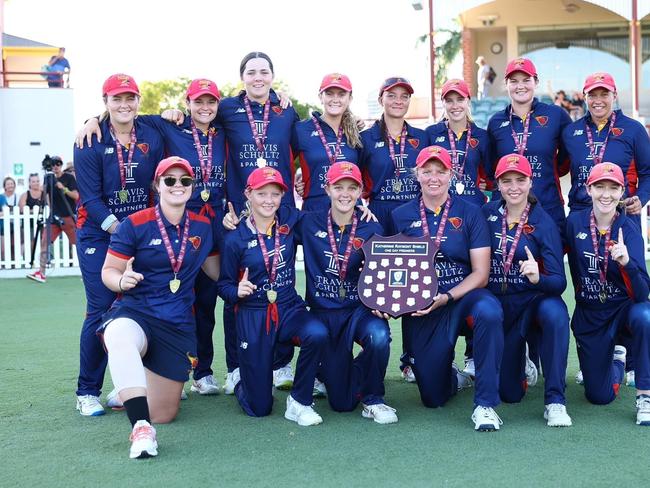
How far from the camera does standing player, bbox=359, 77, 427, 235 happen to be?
245 inches

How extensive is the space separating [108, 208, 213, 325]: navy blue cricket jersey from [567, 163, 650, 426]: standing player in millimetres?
2469

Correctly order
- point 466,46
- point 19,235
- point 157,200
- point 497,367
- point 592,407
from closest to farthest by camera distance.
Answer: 1. point 497,367
2. point 592,407
3. point 157,200
4. point 19,235
5. point 466,46

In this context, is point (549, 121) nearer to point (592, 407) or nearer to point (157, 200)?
point (592, 407)

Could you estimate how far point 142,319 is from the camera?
17.0 ft

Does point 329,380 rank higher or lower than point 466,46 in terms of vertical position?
lower

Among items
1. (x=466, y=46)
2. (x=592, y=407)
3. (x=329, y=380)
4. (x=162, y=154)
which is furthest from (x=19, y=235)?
(x=466, y=46)

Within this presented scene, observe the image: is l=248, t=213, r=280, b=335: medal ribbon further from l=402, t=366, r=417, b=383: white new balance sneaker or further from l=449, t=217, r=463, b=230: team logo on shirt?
l=402, t=366, r=417, b=383: white new balance sneaker

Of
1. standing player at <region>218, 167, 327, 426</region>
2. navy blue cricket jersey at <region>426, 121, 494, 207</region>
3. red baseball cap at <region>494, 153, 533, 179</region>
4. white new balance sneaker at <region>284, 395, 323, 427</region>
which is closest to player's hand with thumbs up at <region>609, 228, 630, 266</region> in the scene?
red baseball cap at <region>494, 153, 533, 179</region>

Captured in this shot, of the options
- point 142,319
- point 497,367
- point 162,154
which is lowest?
point 497,367

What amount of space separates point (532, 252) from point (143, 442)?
2631 mm

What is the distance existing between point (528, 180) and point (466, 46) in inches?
922

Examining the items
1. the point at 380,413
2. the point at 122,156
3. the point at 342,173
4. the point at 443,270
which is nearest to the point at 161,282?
the point at 122,156

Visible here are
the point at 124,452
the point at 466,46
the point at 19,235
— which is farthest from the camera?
the point at 466,46

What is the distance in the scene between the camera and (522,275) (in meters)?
5.53
